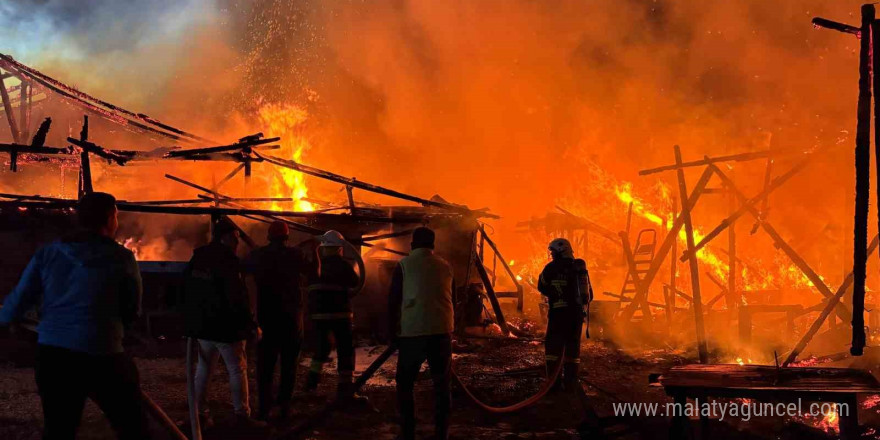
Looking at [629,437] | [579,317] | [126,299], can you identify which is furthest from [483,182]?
[126,299]

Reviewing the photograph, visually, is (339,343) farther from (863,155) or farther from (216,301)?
(863,155)

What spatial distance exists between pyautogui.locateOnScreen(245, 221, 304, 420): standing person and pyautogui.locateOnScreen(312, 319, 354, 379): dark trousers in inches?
26.1

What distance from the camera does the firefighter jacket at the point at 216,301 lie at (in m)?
5.89

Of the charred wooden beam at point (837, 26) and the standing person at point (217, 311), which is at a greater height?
the charred wooden beam at point (837, 26)

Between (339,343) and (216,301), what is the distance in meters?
1.98

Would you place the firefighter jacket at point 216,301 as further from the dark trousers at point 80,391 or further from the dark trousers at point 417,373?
the dark trousers at point 80,391

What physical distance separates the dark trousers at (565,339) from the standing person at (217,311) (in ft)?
14.4

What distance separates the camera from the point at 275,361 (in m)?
6.60

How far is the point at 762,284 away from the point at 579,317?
50.3 feet

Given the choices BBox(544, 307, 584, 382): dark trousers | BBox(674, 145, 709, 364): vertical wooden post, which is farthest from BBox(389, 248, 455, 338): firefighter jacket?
BBox(674, 145, 709, 364): vertical wooden post

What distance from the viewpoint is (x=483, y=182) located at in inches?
1554

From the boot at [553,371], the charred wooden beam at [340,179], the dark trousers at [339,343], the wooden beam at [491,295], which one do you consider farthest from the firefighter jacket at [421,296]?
the wooden beam at [491,295]

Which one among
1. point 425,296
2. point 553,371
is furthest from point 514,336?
point 425,296

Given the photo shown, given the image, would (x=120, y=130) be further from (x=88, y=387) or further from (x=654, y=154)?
(x=654, y=154)
